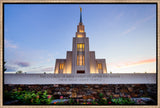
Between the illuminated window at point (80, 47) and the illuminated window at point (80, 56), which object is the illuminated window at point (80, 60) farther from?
the illuminated window at point (80, 47)

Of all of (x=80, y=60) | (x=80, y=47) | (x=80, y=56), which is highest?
(x=80, y=47)

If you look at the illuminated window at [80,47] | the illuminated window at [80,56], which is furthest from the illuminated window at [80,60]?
the illuminated window at [80,47]

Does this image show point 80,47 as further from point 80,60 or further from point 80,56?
point 80,60

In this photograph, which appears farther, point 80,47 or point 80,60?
point 80,47

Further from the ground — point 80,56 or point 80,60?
point 80,56

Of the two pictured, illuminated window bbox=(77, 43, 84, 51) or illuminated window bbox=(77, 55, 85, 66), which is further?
illuminated window bbox=(77, 43, 84, 51)

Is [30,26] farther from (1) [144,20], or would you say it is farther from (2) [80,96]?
(1) [144,20]

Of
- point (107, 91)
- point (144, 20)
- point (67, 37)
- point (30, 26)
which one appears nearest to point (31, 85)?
point (107, 91)

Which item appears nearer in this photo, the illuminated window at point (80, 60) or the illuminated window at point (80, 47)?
the illuminated window at point (80, 60)

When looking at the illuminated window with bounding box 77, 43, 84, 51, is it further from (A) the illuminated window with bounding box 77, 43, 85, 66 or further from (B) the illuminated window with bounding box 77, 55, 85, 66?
(B) the illuminated window with bounding box 77, 55, 85, 66

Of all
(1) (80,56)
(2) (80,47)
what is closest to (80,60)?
(1) (80,56)

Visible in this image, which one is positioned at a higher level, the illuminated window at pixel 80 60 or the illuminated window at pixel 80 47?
the illuminated window at pixel 80 47

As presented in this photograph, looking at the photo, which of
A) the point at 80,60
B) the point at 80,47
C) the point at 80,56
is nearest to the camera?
the point at 80,60

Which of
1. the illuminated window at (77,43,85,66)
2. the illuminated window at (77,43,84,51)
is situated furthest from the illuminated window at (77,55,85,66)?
the illuminated window at (77,43,84,51)
